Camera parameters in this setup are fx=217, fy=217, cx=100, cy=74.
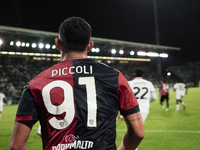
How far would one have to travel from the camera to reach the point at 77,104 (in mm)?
1334

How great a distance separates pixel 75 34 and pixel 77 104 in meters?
0.45

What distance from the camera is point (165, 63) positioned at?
50.7 meters

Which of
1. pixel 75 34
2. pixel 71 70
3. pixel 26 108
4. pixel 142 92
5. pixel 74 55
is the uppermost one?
pixel 75 34

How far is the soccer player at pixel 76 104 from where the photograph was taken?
A: 132 cm

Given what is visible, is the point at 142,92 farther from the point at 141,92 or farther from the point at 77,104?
the point at 77,104

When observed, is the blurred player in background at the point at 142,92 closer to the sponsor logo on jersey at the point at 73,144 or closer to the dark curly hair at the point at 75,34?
the dark curly hair at the point at 75,34

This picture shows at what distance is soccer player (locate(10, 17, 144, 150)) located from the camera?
51.8 inches

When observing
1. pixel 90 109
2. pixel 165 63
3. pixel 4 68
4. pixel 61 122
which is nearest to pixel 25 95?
pixel 61 122

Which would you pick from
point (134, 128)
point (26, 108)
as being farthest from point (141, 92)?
point (26, 108)

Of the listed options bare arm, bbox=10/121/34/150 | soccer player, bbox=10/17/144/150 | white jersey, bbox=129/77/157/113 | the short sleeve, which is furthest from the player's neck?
white jersey, bbox=129/77/157/113

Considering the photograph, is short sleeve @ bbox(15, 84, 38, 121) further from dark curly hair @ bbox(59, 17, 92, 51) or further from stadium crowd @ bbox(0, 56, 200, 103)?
stadium crowd @ bbox(0, 56, 200, 103)

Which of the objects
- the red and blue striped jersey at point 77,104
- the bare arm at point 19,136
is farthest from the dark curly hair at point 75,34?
the bare arm at point 19,136

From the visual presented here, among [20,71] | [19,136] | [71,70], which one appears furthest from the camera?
[20,71]

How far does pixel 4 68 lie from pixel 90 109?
29.7 m
